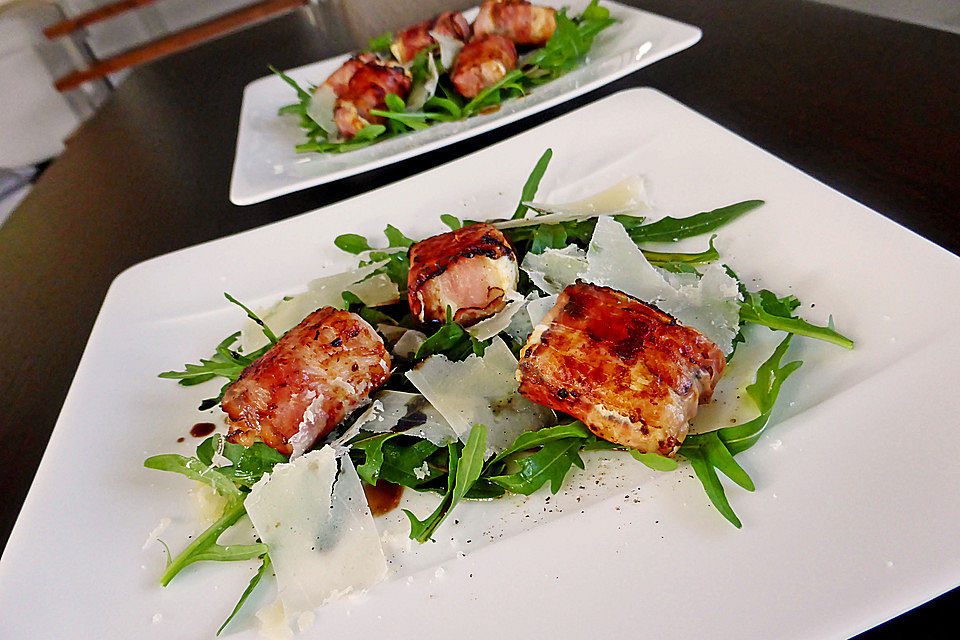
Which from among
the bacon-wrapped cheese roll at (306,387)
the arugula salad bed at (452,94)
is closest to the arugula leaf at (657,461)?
the bacon-wrapped cheese roll at (306,387)

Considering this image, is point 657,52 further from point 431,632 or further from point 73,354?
point 73,354

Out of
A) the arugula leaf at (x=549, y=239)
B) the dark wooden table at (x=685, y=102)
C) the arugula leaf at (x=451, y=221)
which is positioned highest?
the arugula leaf at (x=549, y=239)

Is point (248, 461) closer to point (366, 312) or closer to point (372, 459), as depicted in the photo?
point (372, 459)

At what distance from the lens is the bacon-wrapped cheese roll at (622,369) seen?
0.90 m

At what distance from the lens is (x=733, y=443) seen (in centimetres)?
87

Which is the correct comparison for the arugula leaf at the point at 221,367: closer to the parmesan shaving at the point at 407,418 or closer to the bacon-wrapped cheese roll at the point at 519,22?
the parmesan shaving at the point at 407,418

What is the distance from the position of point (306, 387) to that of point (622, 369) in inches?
20.5

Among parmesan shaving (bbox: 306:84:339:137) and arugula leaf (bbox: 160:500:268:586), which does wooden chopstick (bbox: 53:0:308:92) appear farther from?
arugula leaf (bbox: 160:500:268:586)

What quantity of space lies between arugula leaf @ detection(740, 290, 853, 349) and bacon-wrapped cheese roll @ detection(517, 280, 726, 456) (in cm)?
9

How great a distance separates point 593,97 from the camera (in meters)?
2.11

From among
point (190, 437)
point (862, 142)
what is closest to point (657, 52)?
point (862, 142)

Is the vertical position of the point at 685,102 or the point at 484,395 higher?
the point at 484,395

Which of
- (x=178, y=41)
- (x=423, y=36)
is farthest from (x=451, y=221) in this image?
(x=178, y=41)

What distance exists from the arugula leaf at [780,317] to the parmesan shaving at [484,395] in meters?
0.35
